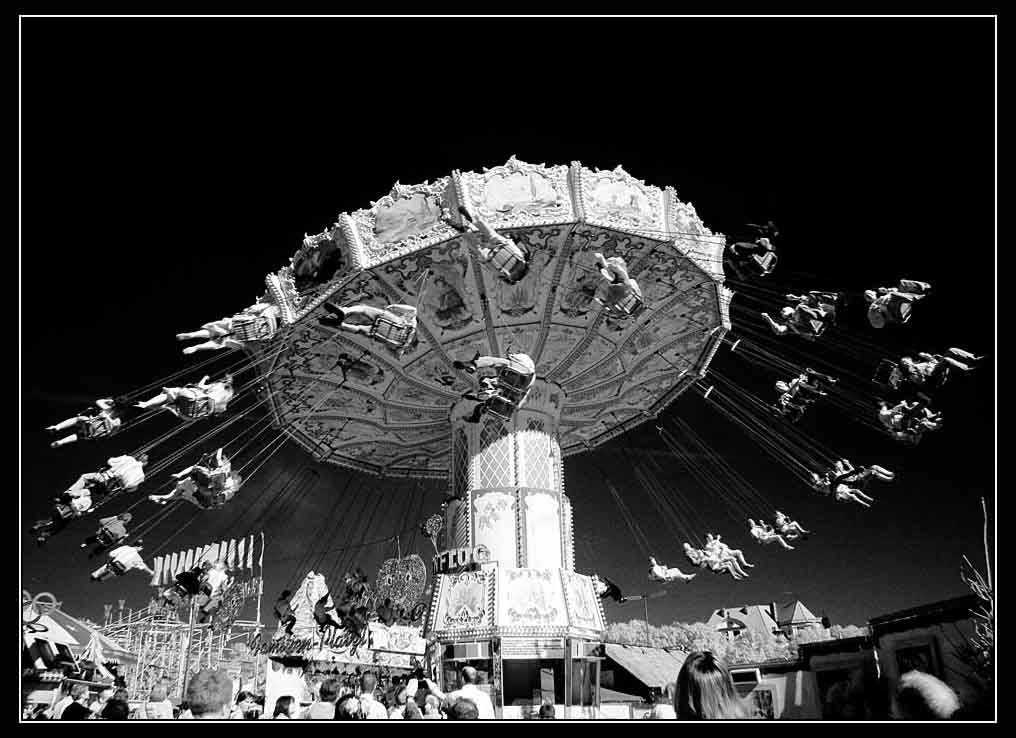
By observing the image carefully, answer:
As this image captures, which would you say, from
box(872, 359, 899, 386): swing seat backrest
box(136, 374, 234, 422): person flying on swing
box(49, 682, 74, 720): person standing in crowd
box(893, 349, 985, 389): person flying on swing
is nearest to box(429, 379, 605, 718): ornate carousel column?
box(136, 374, 234, 422): person flying on swing

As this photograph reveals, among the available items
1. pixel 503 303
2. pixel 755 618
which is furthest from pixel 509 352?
pixel 755 618

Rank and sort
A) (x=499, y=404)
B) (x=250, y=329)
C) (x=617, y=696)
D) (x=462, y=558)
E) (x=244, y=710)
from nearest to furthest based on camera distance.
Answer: (x=244, y=710) → (x=499, y=404) → (x=250, y=329) → (x=462, y=558) → (x=617, y=696)

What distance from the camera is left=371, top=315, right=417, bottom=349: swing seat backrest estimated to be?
11312mm

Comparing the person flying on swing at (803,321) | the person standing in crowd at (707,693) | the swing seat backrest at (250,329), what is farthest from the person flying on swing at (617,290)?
the person standing in crowd at (707,693)

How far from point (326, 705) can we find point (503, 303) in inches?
333

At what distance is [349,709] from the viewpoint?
6555 millimetres

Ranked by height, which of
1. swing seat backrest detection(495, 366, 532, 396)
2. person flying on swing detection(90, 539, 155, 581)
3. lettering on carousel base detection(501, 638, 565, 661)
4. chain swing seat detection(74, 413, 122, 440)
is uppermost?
swing seat backrest detection(495, 366, 532, 396)

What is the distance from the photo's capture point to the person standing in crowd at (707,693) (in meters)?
3.24

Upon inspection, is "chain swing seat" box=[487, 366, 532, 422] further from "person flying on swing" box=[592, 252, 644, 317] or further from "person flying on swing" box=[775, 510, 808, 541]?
"person flying on swing" box=[775, 510, 808, 541]

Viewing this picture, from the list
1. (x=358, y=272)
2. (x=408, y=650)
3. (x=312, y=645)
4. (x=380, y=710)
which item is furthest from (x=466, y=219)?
(x=408, y=650)

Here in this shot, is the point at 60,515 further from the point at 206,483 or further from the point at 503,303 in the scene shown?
the point at 503,303

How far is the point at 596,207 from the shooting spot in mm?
12867

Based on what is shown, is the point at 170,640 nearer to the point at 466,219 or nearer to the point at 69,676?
the point at 69,676

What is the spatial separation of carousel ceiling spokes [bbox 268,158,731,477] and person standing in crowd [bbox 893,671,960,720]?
974cm
